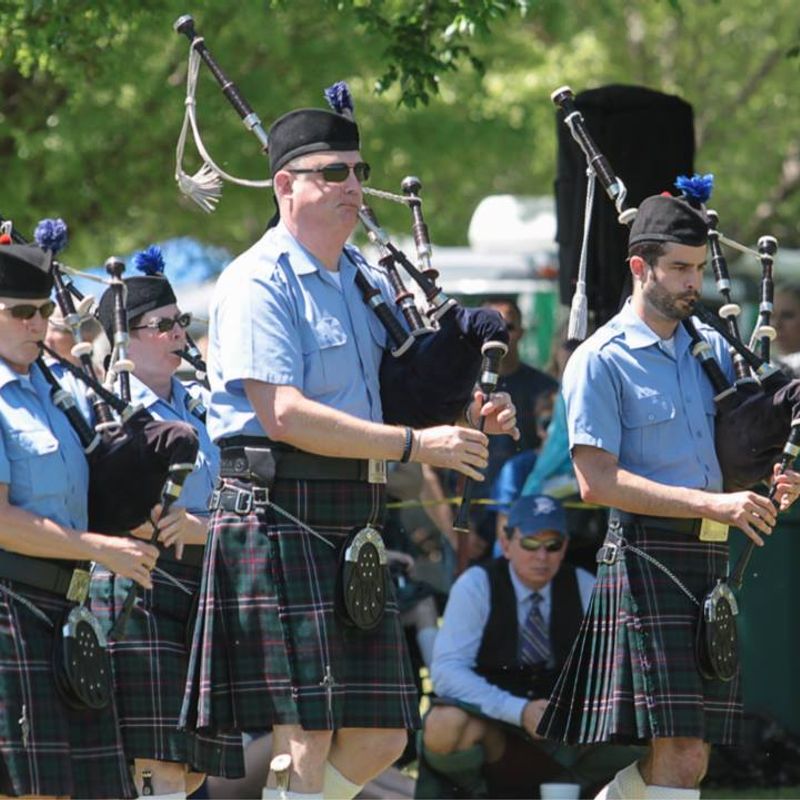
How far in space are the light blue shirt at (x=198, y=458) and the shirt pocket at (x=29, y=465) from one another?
115 centimetres

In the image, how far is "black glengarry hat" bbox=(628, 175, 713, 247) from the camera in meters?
5.53

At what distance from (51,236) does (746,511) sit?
1844mm

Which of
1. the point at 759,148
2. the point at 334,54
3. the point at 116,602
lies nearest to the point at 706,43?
the point at 759,148

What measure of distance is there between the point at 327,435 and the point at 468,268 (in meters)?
11.1

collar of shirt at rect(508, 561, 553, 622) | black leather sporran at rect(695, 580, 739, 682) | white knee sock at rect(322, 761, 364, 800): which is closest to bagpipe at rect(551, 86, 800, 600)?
black leather sporran at rect(695, 580, 739, 682)

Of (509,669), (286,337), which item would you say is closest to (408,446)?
(286,337)

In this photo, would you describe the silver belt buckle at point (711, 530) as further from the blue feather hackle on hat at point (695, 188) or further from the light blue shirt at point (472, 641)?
the light blue shirt at point (472, 641)

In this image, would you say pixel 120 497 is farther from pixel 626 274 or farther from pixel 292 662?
pixel 626 274

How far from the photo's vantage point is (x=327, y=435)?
16.0 feet

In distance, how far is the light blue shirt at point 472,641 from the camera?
721 cm

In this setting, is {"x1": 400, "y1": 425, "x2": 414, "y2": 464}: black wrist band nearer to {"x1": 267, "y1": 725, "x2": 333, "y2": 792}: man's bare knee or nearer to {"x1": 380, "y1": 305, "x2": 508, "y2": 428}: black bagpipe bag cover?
{"x1": 380, "y1": 305, "x2": 508, "y2": 428}: black bagpipe bag cover

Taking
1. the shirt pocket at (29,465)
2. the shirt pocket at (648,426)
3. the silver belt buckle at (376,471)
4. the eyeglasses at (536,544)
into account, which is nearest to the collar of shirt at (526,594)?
the eyeglasses at (536,544)

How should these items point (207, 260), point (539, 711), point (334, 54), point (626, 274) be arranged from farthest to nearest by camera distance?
point (207, 260) < point (334, 54) < point (626, 274) < point (539, 711)

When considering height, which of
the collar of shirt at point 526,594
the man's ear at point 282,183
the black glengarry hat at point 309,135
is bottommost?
the collar of shirt at point 526,594
